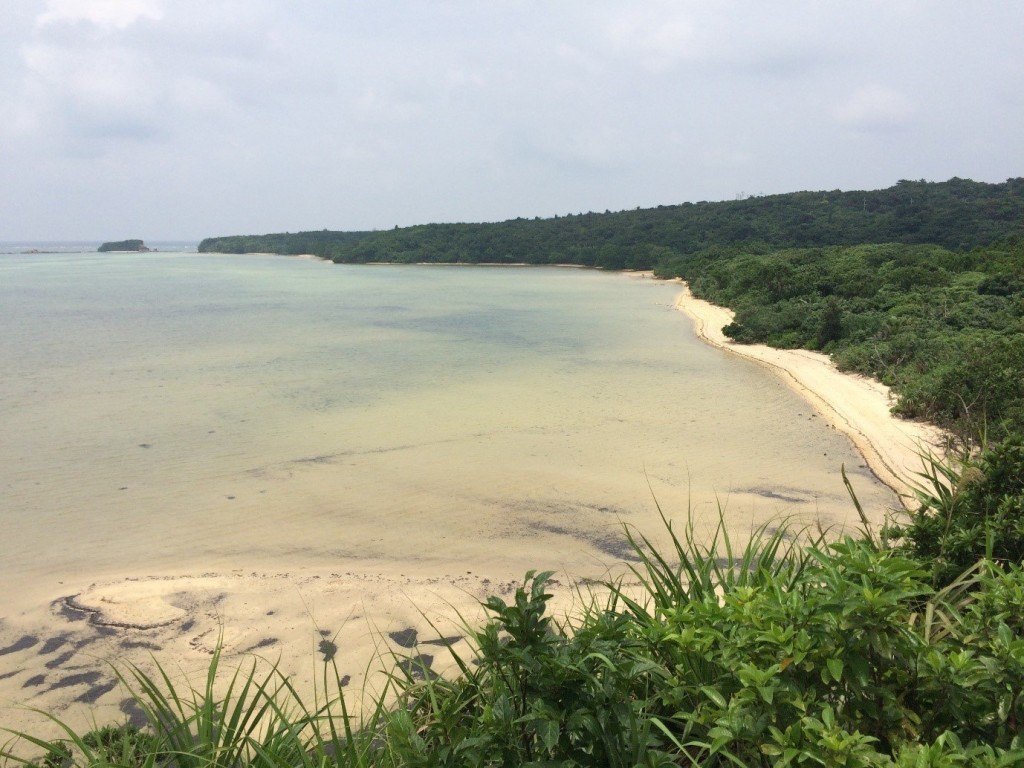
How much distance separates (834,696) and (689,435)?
9.44 meters

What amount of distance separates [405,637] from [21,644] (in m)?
2.83

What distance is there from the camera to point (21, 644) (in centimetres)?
538

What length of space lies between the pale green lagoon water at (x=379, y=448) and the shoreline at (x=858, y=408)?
1.04 feet

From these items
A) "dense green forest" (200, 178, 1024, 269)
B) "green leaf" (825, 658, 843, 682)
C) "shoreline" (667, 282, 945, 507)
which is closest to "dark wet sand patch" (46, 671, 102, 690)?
"green leaf" (825, 658, 843, 682)

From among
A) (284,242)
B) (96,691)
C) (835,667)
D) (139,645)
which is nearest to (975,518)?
(835,667)

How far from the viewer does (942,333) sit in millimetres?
14984

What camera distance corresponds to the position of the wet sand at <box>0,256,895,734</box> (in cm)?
549

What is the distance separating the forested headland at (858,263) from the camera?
36.8 feet

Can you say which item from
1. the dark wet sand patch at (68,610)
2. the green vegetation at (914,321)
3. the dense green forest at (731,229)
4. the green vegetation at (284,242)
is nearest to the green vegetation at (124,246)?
the green vegetation at (284,242)

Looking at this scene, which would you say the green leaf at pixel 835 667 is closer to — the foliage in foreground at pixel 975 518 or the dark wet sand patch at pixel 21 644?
the foliage in foreground at pixel 975 518

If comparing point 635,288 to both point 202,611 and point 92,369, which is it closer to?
point 92,369

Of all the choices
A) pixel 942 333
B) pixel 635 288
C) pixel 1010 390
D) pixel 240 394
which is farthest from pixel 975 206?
pixel 240 394

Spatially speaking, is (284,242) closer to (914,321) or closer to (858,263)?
(858,263)

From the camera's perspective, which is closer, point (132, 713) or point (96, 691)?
point (132, 713)
